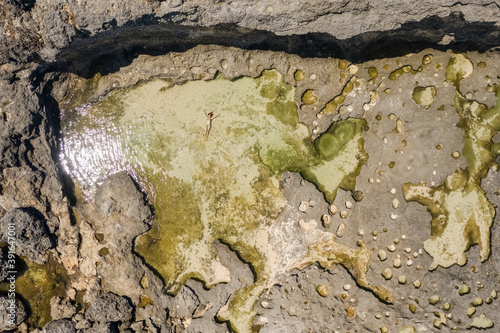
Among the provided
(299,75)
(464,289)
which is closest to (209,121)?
(299,75)

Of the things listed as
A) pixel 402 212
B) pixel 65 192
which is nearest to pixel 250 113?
pixel 402 212

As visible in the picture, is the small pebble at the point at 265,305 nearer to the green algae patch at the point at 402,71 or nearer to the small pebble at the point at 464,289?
the small pebble at the point at 464,289

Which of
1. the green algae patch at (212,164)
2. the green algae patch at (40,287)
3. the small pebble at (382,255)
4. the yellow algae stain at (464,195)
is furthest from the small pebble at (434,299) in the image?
the green algae patch at (40,287)

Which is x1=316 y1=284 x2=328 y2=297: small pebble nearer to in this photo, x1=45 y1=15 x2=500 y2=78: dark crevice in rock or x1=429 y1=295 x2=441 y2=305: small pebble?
x1=429 y1=295 x2=441 y2=305: small pebble

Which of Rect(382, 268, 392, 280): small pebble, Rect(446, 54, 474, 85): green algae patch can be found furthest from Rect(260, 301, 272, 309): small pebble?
Rect(446, 54, 474, 85): green algae patch

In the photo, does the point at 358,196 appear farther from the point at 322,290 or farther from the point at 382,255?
the point at 322,290
